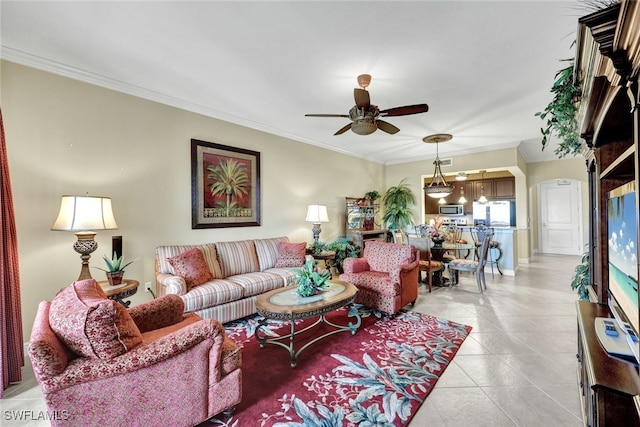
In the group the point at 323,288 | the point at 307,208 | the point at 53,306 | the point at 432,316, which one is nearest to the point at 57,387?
the point at 53,306

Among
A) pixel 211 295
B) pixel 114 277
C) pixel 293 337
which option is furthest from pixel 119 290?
pixel 293 337

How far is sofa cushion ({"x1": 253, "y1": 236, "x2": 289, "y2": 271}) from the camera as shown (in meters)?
4.12

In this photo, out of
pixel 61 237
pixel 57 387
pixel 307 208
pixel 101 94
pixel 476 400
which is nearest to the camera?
pixel 57 387

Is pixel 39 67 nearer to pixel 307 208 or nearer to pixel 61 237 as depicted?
pixel 61 237

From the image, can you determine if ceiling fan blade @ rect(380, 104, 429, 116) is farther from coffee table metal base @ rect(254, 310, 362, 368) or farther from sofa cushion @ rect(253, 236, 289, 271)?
sofa cushion @ rect(253, 236, 289, 271)

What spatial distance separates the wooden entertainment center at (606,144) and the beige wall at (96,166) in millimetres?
3922

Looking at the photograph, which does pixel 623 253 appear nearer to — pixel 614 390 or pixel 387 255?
pixel 614 390

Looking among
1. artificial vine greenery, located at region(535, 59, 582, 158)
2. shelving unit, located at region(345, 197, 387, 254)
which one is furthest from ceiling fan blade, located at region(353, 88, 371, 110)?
shelving unit, located at region(345, 197, 387, 254)

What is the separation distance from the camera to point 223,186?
4090 mm

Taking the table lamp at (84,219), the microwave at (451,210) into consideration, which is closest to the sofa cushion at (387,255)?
the table lamp at (84,219)

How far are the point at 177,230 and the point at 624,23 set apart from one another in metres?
4.06

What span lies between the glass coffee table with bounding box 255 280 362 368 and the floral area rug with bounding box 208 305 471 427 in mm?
81

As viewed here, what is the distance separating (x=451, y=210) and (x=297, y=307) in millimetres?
7911

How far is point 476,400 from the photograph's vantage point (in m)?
1.93
